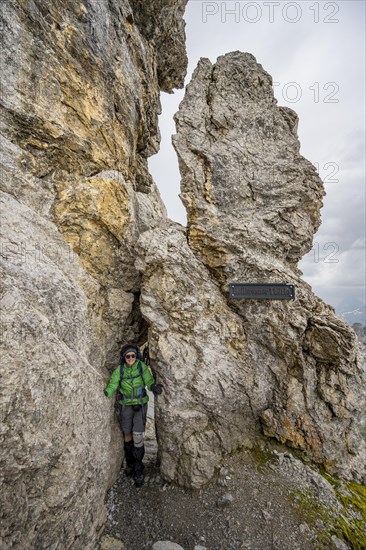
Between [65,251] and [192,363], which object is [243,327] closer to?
[192,363]

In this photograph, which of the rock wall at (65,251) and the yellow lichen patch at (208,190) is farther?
the yellow lichen patch at (208,190)

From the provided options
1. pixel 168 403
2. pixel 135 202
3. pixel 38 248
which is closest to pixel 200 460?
pixel 168 403

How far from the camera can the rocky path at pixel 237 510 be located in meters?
6.98

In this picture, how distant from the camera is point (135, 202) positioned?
11430mm

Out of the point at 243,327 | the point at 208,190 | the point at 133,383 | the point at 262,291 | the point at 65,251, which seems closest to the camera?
the point at 65,251

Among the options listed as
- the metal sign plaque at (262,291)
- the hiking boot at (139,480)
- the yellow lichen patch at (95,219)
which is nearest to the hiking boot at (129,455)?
the hiking boot at (139,480)

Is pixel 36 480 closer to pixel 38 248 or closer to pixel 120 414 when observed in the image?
pixel 120 414

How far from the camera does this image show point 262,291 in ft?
30.2

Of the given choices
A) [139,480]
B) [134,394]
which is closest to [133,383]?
→ [134,394]

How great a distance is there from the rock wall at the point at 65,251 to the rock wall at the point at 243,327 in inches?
74.9

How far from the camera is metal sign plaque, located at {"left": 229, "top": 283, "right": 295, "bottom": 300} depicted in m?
9.11

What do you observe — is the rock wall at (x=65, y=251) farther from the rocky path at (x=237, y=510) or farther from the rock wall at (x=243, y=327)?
the rock wall at (x=243, y=327)

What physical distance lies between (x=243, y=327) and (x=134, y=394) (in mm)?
4593

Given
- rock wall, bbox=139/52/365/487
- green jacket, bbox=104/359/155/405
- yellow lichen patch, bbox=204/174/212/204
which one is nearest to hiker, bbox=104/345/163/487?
green jacket, bbox=104/359/155/405
